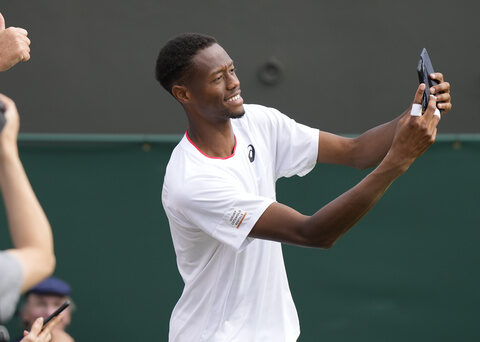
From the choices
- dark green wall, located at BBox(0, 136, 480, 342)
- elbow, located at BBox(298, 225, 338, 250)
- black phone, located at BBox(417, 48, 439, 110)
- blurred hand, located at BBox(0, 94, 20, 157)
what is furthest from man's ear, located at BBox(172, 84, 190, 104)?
blurred hand, located at BBox(0, 94, 20, 157)

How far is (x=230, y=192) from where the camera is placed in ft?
11.4

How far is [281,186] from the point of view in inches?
217

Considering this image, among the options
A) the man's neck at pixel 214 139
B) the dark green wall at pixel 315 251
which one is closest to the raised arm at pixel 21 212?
the man's neck at pixel 214 139

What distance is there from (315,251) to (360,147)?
66.3 inches

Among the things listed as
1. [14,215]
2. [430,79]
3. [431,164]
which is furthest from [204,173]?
[431,164]

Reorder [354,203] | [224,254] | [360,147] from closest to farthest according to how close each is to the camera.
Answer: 1. [354,203]
2. [224,254]
3. [360,147]

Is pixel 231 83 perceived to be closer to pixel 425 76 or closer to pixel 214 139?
pixel 214 139

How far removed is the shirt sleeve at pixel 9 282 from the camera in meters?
2.03

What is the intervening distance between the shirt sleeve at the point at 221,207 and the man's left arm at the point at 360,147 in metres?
0.61

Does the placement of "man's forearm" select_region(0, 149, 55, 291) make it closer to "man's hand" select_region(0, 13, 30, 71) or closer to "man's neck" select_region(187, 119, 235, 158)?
"man's hand" select_region(0, 13, 30, 71)

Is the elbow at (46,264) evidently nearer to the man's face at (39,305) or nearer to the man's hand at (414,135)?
the man's hand at (414,135)

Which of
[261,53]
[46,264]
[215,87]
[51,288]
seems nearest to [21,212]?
[46,264]

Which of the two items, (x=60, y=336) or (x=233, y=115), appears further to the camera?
(x=60, y=336)

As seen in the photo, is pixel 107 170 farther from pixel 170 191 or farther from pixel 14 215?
pixel 14 215
